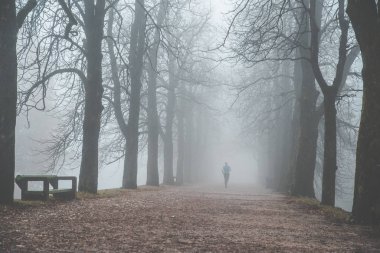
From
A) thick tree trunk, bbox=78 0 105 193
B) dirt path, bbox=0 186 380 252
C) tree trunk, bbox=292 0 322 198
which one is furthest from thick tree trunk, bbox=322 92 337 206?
thick tree trunk, bbox=78 0 105 193

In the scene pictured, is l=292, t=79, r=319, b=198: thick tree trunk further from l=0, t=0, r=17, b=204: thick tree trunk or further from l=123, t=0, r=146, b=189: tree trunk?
l=0, t=0, r=17, b=204: thick tree trunk

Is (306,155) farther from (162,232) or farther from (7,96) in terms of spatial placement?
(7,96)

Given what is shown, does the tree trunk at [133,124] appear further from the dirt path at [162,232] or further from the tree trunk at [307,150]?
the dirt path at [162,232]

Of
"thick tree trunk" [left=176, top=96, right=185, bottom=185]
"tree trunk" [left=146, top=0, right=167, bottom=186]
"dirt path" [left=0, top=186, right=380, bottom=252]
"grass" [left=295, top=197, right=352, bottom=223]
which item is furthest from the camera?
"thick tree trunk" [left=176, top=96, right=185, bottom=185]

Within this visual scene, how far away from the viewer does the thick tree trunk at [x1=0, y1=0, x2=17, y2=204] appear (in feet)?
23.4

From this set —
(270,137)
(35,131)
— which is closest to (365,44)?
(270,137)

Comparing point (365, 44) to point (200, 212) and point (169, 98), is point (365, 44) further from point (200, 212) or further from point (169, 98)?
point (169, 98)

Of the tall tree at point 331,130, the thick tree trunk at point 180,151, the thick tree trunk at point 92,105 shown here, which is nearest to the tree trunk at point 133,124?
the thick tree trunk at point 92,105

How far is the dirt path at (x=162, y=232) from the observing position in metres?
4.62

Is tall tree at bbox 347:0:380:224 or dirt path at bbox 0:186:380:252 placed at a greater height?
tall tree at bbox 347:0:380:224

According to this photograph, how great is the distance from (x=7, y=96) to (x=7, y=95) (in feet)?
0.06

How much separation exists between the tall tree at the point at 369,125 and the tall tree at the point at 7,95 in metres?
6.09

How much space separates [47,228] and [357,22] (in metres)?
6.16

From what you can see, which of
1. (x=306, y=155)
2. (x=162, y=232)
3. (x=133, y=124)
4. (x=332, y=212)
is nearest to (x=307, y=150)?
(x=306, y=155)
